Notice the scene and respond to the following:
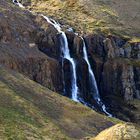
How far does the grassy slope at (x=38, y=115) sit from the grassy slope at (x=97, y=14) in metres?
33.8

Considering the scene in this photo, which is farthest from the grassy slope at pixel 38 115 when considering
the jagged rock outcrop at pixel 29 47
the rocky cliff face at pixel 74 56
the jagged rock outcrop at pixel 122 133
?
the rocky cliff face at pixel 74 56

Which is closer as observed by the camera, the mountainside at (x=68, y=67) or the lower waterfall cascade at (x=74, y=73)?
the mountainside at (x=68, y=67)

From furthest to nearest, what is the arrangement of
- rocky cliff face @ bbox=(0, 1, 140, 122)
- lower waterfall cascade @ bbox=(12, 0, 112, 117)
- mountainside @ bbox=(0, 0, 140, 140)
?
lower waterfall cascade @ bbox=(12, 0, 112, 117), rocky cliff face @ bbox=(0, 1, 140, 122), mountainside @ bbox=(0, 0, 140, 140)

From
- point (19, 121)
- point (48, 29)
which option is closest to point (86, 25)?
point (48, 29)

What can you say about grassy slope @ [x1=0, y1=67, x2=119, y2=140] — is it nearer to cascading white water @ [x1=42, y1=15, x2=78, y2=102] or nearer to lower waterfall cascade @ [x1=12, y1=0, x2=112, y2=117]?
cascading white water @ [x1=42, y1=15, x2=78, y2=102]

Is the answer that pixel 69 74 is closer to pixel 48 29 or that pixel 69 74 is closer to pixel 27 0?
pixel 48 29

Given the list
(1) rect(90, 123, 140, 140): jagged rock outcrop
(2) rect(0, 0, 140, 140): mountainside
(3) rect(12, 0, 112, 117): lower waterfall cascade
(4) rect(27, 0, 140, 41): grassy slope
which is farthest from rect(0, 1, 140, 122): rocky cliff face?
(1) rect(90, 123, 140, 140): jagged rock outcrop

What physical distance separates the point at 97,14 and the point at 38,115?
5691 centimetres

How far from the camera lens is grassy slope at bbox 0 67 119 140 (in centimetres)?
3500

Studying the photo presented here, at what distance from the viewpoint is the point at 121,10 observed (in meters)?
101

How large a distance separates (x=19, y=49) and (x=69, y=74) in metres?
10.0

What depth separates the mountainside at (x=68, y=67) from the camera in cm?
4244

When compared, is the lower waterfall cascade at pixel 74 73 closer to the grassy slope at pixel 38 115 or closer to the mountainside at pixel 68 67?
the mountainside at pixel 68 67

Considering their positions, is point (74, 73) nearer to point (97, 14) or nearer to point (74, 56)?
point (74, 56)
